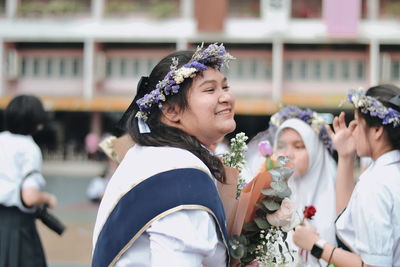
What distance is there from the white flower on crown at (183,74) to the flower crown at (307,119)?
7.03 feet

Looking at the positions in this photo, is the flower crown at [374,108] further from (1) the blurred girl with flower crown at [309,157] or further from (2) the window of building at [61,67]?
(2) the window of building at [61,67]

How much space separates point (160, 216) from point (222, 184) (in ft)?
1.17

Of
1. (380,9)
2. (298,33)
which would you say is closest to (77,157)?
(298,33)

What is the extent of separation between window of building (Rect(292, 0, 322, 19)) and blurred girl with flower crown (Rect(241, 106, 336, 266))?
993 inches

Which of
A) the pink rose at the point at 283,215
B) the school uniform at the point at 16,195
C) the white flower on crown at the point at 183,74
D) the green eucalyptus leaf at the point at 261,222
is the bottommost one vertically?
the school uniform at the point at 16,195

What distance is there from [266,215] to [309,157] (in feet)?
5.61

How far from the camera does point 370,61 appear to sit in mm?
27594

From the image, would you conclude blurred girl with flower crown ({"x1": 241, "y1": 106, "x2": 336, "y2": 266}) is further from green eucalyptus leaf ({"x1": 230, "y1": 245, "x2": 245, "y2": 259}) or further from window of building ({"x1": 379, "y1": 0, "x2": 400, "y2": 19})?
window of building ({"x1": 379, "y1": 0, "x2": 400, "y2": 19})

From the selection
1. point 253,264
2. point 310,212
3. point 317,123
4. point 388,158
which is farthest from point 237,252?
point 317,123

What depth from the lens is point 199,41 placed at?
27.9 metres

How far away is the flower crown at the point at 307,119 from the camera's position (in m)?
4.00

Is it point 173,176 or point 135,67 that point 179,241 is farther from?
point 135,67

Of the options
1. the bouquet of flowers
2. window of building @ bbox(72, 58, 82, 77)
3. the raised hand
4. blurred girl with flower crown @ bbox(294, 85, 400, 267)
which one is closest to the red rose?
blurred girl with flower crown @ bbox(294, 85, 400, 267)

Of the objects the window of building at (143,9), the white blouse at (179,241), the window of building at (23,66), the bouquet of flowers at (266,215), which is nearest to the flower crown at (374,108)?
the bouquet of flowers at (266,215)
